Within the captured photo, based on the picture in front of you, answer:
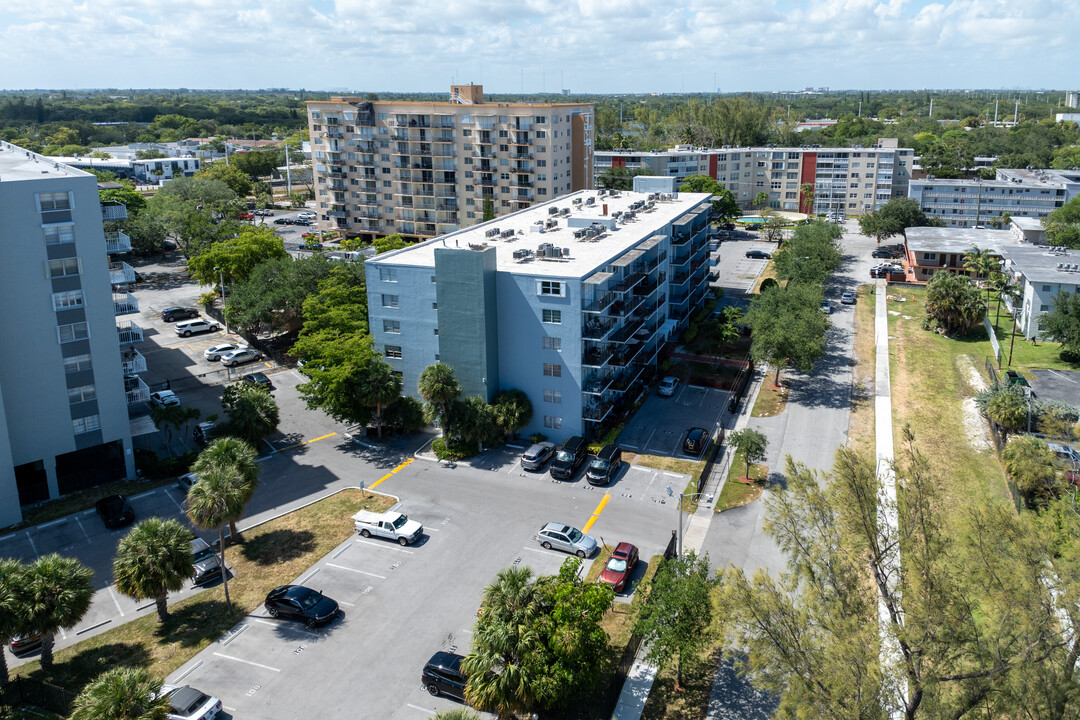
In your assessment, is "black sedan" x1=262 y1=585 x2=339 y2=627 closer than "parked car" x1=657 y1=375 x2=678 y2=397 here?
Yes

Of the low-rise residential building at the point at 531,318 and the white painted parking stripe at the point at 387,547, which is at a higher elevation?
the low-rise residential building at the point at 531,318

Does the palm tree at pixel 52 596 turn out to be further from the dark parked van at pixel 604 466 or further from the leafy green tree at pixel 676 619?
the dark parked van at pixel 604 466

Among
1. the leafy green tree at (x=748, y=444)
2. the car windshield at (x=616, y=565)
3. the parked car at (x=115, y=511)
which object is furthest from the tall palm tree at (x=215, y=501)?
the leafy green tree at (x=748, y=444)

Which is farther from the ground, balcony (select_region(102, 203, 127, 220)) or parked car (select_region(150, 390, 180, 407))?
balcony (select_region(102, 203, 127, 220))

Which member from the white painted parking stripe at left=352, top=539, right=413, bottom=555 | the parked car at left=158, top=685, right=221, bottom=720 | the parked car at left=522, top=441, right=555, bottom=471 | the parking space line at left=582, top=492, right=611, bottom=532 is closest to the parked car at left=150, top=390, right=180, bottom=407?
the white painted parking stripe at left=352, top=539, right=413, bottom=555

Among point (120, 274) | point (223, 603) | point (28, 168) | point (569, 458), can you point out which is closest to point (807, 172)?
point (569, 458)

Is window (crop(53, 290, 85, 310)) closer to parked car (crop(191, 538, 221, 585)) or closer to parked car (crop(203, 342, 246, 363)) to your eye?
parked car (crop(191, 538, 221, 585))
